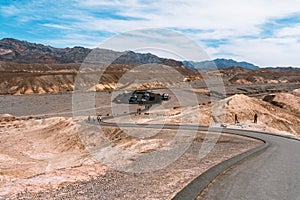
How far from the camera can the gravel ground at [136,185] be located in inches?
509

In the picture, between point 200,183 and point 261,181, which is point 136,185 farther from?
point 261,181

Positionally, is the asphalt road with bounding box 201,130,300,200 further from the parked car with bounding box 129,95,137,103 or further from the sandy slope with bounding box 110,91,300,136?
the parked car with bounding box 129,95,137,103

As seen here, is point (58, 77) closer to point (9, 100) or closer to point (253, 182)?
point (9, 100)

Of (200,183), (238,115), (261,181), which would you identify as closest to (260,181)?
(261,181)

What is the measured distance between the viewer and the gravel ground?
509 inches

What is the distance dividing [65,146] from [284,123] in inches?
1450

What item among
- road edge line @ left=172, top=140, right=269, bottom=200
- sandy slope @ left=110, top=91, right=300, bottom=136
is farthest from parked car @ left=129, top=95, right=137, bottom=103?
road edge line @ left=172, top=140, right=269, bottom=200

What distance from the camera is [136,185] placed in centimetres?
1434

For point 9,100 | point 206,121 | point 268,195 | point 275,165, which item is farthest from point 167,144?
point 9,100

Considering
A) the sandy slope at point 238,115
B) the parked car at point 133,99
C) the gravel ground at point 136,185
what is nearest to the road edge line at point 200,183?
the gravel ground at point 136,185

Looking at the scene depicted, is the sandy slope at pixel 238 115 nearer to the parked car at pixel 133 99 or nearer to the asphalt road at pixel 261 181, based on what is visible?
the parked car at pixel 133 99

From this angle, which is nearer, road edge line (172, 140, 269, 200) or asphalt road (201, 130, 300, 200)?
road edge line (172, 140, 269, 200)

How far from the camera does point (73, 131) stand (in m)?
46.0

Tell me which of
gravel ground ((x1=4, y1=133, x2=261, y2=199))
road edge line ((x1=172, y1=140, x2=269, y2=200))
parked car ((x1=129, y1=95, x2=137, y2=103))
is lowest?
gravel ground ((x1=4, y1=133, x2=261, y2=199))
